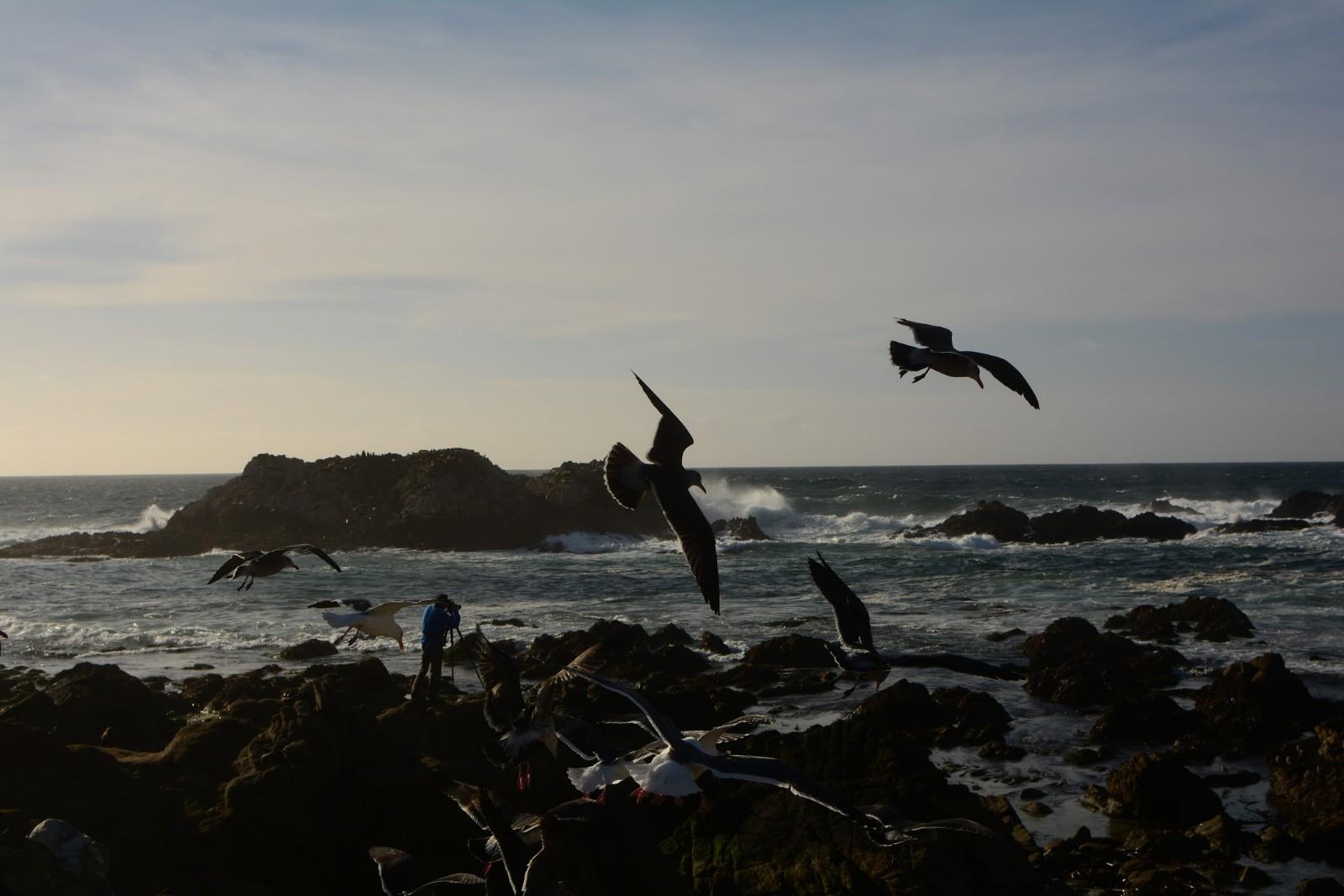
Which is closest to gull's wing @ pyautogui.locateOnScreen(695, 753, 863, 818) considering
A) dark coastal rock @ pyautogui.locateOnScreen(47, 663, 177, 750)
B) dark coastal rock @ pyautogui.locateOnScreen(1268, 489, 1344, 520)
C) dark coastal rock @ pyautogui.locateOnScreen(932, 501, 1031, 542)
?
dark coastal rock @ pyautogui.locateOnScreen(47, 663, 177, 750)

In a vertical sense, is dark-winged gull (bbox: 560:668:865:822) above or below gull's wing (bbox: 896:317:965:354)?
below

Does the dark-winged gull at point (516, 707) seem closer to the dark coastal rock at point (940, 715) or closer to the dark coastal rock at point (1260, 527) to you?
the dark coastal rock at point (940, 715)

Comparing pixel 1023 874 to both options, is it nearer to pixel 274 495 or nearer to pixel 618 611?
pixel 618 611

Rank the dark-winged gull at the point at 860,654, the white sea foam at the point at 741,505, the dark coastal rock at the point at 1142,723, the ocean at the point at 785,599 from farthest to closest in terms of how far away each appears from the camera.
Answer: the white sea foam at the point at 741,505
the ocean at the point at 785,599
the dark coastal rock at the point at 1142,723
the dark-winged gull at the point at 860,654

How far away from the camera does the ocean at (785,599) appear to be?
1942 cm

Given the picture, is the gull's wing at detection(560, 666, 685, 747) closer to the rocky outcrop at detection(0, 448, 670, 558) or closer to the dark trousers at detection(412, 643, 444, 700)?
the dark trousers at detection(412, 643, 444, 700)

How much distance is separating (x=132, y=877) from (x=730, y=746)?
5.71m

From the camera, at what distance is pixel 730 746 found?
12.0 m

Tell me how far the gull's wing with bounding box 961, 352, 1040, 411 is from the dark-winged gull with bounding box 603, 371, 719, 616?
185 centimetres

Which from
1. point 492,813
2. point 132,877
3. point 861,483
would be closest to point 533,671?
point 132,877

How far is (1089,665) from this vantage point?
19.1 meters

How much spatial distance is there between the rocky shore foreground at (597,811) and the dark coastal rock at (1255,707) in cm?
6

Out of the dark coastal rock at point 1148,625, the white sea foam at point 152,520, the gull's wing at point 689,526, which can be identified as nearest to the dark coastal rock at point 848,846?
the gull's wing at point 689,526

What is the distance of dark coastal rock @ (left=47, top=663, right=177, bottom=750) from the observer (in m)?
12.6
